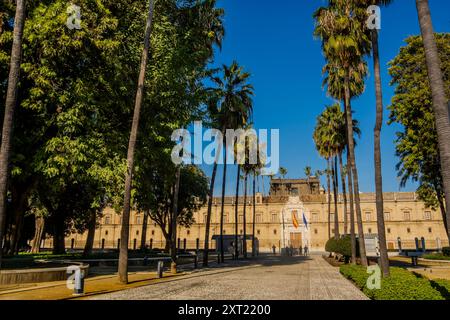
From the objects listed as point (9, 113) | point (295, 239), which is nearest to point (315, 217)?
point (295, 239)

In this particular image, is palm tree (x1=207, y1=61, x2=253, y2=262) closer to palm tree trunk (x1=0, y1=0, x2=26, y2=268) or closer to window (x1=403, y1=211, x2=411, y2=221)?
palm tree trunk (x1=0, y1=0, x2=26, y2=268)

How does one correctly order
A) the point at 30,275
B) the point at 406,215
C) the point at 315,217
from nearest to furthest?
the point at 30,275 < the point at 406,215 < the point at 315,217

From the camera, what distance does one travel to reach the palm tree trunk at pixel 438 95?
26.4 ft

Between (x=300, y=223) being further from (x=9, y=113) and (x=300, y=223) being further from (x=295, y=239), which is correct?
(x=9, y=113)

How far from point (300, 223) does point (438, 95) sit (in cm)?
7327

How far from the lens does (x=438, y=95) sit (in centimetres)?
845

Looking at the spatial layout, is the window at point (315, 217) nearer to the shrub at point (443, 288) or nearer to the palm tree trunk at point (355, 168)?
the palm tree trunk at point (355, 168)

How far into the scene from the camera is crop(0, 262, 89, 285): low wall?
1341cm

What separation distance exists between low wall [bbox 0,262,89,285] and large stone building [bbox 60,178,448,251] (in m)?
58.2

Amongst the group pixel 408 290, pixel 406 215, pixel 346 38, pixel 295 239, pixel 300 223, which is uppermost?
pixel 346 38

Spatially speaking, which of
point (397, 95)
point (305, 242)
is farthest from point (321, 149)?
point (305, 242)

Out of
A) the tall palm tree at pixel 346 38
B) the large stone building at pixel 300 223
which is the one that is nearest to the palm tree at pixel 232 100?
the tall palm tree at pixel 346 38

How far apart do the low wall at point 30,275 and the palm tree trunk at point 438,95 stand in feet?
40.8
